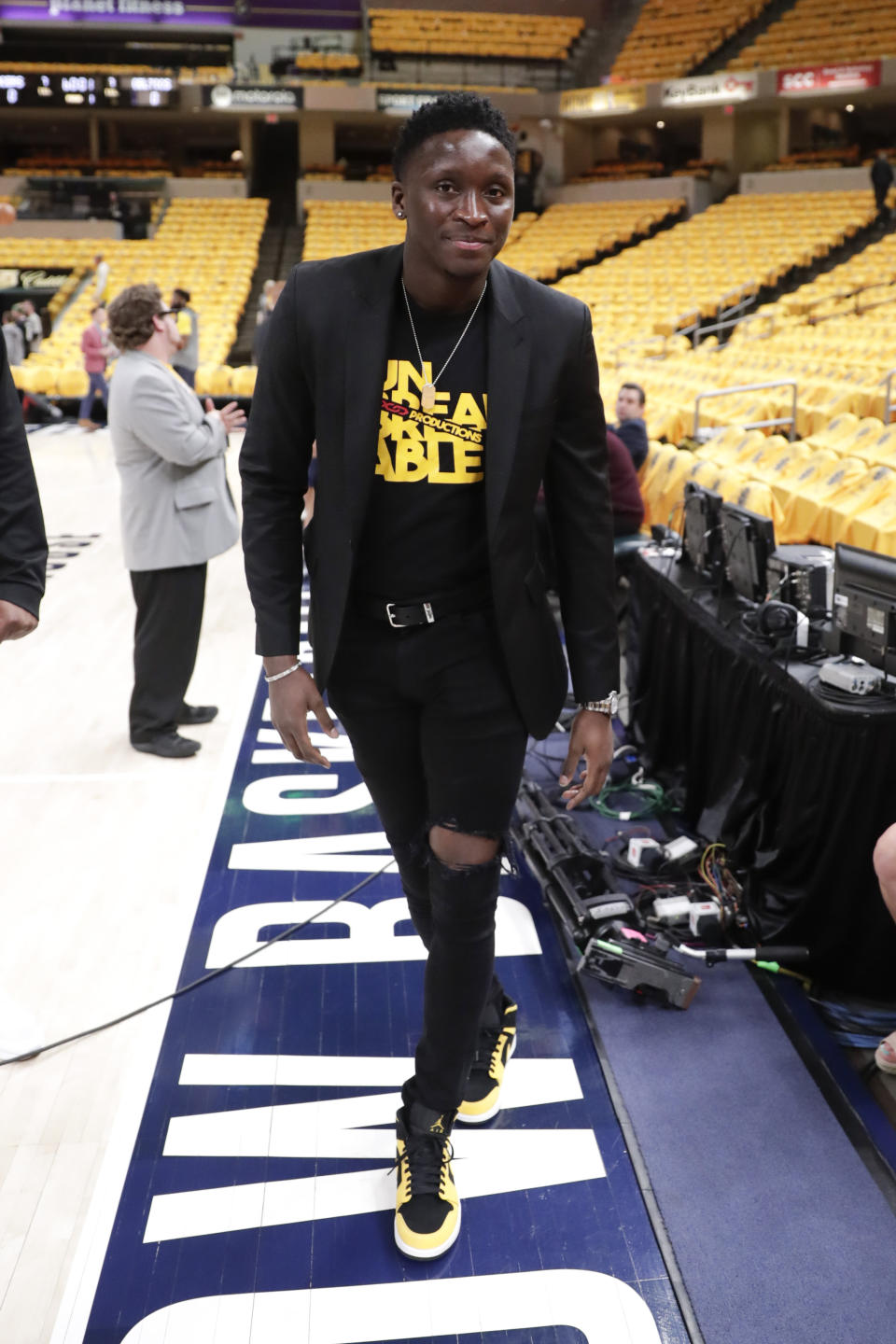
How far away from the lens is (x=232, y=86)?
67.3ft

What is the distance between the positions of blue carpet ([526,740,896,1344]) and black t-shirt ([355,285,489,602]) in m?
1.10

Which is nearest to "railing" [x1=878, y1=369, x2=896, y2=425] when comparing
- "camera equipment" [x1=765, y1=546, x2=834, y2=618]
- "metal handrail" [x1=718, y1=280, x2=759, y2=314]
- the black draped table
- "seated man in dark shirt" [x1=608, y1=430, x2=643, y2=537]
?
"seated man in dark shirt" [x1=608, y1=430, x2=643, y2=537]

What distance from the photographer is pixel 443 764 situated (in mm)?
1576

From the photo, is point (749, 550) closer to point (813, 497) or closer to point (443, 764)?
point (443, 764)

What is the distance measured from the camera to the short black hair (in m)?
1.35

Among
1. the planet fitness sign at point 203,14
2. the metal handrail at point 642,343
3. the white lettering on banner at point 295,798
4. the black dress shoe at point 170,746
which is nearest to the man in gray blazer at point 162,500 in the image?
the black dress shoe at point 170,746

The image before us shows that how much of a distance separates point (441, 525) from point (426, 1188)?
101 cm

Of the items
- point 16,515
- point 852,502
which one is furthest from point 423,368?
point 852,502

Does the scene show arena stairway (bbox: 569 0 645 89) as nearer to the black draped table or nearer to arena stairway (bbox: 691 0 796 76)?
arena stairway (bbox: 691 0 796 76)

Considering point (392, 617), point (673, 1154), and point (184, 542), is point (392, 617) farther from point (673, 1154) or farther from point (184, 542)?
point (184, 542)

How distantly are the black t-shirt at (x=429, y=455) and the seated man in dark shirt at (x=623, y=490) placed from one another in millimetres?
2955

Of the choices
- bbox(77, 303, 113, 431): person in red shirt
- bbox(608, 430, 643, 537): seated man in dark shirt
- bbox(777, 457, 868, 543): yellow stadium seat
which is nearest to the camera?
bbox(608, 430, 643, 537): seated man in dark shirt

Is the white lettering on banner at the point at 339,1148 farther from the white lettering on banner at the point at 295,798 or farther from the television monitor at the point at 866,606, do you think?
the white lettering on banner at the point at 295,798

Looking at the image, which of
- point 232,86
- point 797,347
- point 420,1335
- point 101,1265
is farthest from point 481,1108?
point 232,86
